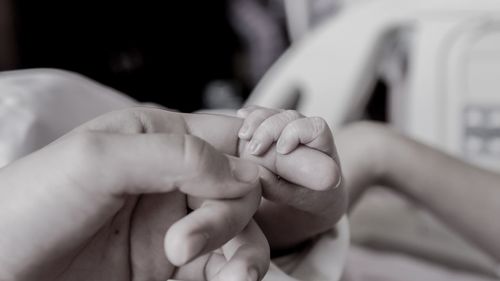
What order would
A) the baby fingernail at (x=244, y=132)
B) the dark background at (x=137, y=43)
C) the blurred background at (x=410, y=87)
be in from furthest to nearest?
the dark background at (x=137, y=43)
the blurred background at (x=410, y=87)
the baby fingernail at (x=244, y=132)

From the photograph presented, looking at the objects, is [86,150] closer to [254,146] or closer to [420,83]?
[254,146]

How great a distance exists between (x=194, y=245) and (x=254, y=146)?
103mm

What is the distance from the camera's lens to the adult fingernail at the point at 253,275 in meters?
0.36

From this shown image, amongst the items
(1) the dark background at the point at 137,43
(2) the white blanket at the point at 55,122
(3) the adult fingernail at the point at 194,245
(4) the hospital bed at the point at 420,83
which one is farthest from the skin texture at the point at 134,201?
(1) the dark background at the point at 137,43

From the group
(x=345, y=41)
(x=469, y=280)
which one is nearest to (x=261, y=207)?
(x=469, y=280)

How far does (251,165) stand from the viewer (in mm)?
390

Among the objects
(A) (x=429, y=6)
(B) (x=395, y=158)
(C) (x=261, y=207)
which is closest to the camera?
(C) (x=261, y=207)

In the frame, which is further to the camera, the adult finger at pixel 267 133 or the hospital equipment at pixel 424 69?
the hospital equipment at pixel 424 69

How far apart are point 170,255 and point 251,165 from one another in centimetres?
8

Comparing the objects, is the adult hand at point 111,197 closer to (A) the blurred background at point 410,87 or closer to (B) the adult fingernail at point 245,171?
(B) the adult fingernail at point 245,171

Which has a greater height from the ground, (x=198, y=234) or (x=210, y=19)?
(x=198, y=234)

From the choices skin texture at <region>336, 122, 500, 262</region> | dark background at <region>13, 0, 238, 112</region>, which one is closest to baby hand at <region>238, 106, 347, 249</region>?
skin texture at <region>336, 122, 500, 262</region>

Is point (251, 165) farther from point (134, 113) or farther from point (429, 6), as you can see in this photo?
point (429, 6)

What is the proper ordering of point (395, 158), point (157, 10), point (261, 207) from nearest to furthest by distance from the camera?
1. point (261, 207)
2. point (395, 158)
3. point (157, 10)
